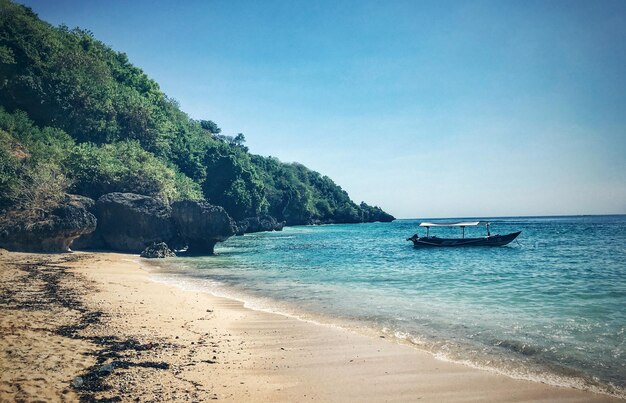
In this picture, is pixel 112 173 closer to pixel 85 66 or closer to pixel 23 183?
pixel 23 183

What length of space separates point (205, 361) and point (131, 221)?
2636 centimetres

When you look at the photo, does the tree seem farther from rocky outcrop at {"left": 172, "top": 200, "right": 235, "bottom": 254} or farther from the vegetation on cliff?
rocky outcrop at {"left": 172, "top": 200, "right": 235, "bottom": 254}

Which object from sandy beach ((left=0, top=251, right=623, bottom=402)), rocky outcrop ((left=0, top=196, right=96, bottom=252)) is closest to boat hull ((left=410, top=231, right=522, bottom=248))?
rocky outcrop ((left=0, top=196, right=96, bottom=252))

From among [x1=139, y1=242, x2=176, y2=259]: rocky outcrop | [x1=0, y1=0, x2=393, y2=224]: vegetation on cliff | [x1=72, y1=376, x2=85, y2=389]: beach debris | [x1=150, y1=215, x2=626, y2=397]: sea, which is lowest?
[x1=150, y1=215, x2=626, y2=397]: sea

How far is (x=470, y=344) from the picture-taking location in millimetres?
8133

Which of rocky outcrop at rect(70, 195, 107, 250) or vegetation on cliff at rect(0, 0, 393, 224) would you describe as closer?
vegetation on cliff at rect(0, 0, 393, 224)

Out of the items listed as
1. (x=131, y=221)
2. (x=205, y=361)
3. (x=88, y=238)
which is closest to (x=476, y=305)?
(x=205, y=361)

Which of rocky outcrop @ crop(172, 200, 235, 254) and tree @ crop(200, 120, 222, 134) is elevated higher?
tree @ crop(200, 120, 222, 134)

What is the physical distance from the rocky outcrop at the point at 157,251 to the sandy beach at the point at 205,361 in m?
17.5

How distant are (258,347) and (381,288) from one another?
9.09m

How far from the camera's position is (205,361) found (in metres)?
6.37

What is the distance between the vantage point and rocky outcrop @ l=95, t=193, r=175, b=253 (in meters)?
28.6

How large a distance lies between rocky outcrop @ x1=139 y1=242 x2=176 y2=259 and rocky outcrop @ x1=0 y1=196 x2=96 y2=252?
14.4 feet

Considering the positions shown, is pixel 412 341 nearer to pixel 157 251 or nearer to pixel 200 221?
pixel 157 251
